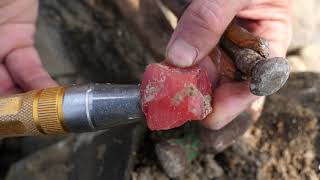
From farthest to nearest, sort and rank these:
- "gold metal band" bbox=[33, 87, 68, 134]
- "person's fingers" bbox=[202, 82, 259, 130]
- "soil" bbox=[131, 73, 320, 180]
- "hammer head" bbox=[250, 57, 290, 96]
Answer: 1. "soil" bbox=[131, 73, 320, 180]
2. "person's fingers" bbox=[202, 82, 259, 130]
3. "gold metal band" bbox=[33, 87, 68, 134]
4. "hammer head" bbox=[250, 57, 290, 96]

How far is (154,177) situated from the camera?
55.0 inches

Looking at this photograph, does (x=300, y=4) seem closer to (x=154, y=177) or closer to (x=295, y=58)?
(x=295, y=58)

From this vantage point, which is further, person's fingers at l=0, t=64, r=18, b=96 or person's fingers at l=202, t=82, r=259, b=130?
person's fingers at l=0, t=64, r=18, b=96

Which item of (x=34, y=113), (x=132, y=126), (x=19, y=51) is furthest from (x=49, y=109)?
(x=19, y=51)

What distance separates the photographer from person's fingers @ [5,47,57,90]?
147cm

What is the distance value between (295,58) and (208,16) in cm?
89

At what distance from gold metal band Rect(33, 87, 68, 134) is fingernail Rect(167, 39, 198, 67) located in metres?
0.26

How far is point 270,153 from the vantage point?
1.44 metres

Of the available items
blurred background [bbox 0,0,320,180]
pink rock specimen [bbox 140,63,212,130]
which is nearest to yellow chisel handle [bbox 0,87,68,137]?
pink rock specimen [bbox 140,63,212,130]

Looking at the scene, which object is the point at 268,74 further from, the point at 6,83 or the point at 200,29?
the point at 6,83

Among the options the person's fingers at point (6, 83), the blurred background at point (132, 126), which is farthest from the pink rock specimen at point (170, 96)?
the person's fingers at point (6, 83)

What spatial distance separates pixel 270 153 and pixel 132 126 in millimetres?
411

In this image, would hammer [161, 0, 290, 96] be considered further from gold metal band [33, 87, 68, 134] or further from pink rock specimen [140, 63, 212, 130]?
gold metal band [33, 87, 68, 134]

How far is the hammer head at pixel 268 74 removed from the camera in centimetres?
96
